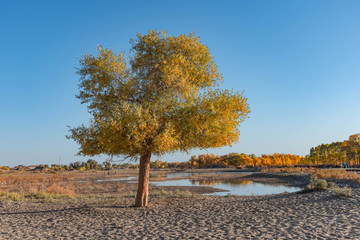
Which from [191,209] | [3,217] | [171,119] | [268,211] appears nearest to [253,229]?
[268,211]

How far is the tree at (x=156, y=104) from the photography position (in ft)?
50.3

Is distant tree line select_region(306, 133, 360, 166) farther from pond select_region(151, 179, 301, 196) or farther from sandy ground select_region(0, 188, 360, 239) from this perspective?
sandy ground select_region(0, 188, 360, 239)

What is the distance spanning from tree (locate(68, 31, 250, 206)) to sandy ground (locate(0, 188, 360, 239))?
3778 millimetres

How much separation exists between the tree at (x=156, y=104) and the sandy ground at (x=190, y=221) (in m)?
3.78

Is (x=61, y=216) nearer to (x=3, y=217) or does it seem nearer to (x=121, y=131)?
(x=3, y=217)

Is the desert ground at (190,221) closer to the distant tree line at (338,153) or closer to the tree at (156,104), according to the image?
the tree at (156,104)

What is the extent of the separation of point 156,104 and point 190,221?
6733 mm

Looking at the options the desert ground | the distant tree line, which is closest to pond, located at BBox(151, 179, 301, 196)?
the desert ground

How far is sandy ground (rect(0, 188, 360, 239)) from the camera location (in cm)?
1092

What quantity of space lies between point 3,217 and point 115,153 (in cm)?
731

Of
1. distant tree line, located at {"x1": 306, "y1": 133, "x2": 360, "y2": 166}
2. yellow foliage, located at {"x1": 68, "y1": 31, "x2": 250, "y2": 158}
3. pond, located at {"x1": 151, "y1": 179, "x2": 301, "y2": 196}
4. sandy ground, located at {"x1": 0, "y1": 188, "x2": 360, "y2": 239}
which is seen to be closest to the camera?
sandy ground, located at {"x1": 0, "y1": 188, "x2": 360, "y2": 239}

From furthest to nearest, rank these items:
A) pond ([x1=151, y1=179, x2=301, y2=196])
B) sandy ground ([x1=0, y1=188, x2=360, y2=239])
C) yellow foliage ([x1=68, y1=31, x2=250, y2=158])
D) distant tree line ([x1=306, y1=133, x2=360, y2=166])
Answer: distant tree line ([x1=306, y1=133, x2=360, y2=166]) < pond ([x1=151, y1=179, x2=301, y2=196]) < yellow foliage ([x1=68, y1=31, x2=250, y2=158]) < sandy ground ([x1=0, y1=188, x2=360, y2=239])

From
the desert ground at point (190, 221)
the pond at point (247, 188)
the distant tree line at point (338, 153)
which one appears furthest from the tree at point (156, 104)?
the distant tree line at point (338, 153)

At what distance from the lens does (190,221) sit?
Result: 44.9 feet
